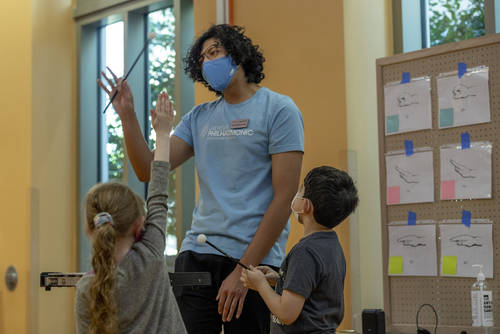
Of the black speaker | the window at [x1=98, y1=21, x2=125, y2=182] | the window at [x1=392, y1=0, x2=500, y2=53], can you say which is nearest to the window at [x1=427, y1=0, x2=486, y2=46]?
the window at [x1=392, y1=0, x2=500, y2=53]

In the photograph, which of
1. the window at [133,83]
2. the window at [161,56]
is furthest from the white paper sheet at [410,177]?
the window at [161,56]

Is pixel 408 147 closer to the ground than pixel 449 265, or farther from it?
farther from it

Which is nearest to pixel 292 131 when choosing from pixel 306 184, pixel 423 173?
pixel 306 184

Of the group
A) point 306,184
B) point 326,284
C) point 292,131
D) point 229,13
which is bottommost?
point 326,284

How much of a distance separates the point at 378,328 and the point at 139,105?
2.36 meters

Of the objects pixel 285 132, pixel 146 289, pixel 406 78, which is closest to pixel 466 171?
pixel 406 78

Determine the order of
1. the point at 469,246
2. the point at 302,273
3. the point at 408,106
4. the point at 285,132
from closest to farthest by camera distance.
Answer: the point at 302,273 < the point at 285,132 < the point at 469,246 < the point at 408,106

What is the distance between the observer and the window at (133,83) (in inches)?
153

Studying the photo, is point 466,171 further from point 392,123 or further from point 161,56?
point 161,56

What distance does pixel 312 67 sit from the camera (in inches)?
124

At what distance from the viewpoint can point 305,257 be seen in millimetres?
1732

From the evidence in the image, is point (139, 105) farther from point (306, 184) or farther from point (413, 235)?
point (306, 184)

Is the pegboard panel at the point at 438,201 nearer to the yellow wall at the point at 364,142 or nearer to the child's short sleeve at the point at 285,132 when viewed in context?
the yellow wall at the point at 364,142

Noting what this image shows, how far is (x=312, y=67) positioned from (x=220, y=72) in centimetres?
118
